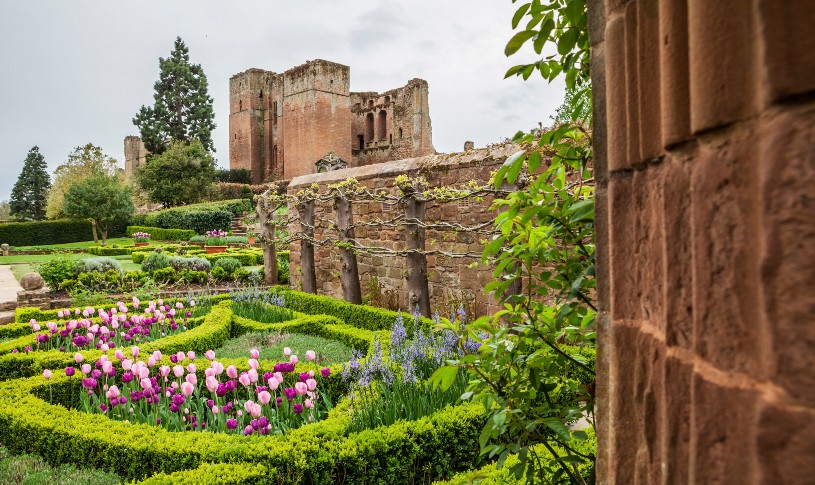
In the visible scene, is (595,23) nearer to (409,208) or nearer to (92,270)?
(409,208)

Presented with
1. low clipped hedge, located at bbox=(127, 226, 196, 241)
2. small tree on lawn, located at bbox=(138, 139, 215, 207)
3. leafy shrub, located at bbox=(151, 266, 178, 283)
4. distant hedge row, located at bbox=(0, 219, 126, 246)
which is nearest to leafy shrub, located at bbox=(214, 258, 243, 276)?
leafy shrub, located at bbox=(151, 266, 178, 283)

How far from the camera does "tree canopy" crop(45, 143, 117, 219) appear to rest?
117 feet

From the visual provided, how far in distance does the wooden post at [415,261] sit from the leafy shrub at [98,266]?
8554mm

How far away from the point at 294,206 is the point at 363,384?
7.16m

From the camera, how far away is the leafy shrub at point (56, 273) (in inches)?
476

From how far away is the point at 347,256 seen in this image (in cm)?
865

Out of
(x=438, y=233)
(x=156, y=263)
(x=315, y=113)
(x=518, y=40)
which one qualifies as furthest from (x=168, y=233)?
(x=518, y=40)

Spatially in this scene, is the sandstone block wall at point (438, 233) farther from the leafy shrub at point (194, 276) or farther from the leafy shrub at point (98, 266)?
the leafy shrub at point (98, 266)

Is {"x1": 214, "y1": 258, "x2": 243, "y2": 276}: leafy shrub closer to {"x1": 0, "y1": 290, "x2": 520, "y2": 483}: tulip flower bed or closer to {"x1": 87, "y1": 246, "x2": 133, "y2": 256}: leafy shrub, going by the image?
{"x1": 0, "y1": 290, "x2": 520, "y2": 483}: tulip flower bed

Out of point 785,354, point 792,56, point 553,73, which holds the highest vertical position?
point 553,73

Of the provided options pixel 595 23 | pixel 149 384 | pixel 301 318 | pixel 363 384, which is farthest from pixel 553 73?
pixel 301 318

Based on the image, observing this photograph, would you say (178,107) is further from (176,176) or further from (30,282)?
(30,282)

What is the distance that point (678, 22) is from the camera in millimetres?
738

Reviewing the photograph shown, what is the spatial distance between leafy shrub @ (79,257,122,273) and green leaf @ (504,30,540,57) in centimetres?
1306
